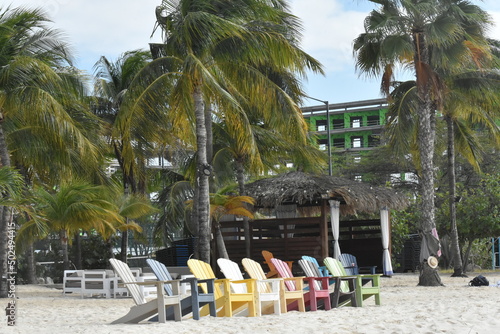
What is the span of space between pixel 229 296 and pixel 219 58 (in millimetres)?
7484

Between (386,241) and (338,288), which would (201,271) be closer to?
(338,288)

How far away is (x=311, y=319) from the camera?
924cm

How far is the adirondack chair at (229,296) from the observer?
9.37 meters

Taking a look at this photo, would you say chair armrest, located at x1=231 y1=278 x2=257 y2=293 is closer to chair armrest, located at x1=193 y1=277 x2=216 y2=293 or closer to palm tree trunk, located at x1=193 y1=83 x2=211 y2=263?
chair armrest, located at x1=193 y1=277 x2=216 y2=293

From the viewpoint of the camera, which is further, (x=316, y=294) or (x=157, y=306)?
(x=316, y=294)

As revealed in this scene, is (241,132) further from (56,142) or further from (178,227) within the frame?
(178,227)

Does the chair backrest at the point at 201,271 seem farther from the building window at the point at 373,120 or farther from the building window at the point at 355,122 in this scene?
the building window at the point at 355,122

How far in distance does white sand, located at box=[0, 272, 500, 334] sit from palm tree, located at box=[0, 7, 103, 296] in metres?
3.06

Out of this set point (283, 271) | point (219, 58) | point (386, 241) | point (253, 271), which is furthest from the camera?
point (386, 241)

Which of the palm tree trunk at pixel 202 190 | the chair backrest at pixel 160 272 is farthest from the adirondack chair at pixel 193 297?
the palm tree trunk at pixel 202 190

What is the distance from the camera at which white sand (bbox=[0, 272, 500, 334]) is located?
8062 mm

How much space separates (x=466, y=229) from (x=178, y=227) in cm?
879

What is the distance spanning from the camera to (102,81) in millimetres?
21609

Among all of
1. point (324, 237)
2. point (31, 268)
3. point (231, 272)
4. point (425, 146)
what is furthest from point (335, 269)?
point (31, 268)
